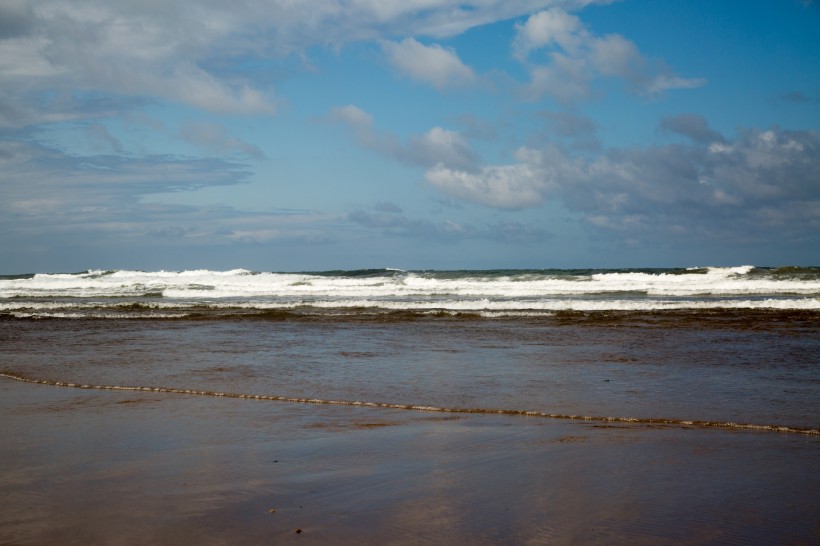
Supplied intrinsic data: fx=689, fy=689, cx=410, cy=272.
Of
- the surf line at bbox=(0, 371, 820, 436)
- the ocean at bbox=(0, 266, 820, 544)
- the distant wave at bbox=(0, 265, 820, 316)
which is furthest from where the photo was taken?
the distant wave at bbox=(0, 265, 820, 316)

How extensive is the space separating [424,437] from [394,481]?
4.01 ft

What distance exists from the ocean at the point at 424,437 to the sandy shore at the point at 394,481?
0.07ft

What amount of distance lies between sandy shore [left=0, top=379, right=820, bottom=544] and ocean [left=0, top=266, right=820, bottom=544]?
21mm

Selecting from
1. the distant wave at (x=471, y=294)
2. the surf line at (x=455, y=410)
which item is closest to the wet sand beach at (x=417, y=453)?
the surf line at (x=455, y=410)

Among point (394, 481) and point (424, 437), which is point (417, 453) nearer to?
point (424, 437)

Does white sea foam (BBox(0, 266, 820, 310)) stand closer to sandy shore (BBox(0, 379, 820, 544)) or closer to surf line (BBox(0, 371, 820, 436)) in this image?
surf line (BBox(0, 371, 820, 436))

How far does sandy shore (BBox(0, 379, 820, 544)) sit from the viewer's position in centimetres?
357

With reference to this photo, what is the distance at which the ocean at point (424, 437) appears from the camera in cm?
371

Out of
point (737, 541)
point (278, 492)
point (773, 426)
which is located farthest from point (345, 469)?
point (773, 426)

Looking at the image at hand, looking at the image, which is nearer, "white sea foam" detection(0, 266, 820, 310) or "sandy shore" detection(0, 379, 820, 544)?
"sandy shore" detection(0, 379, 820, 544)

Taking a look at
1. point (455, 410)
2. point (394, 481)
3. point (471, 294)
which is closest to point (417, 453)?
point (394, 481)

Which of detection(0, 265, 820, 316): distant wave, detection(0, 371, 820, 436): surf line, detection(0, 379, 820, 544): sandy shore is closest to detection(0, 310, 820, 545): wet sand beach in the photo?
detection(0, 379, 820, 544): sandy shore

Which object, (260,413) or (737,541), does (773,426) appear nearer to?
(737,541)

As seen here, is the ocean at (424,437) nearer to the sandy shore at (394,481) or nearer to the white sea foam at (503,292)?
the sandy shore at (394,481)
